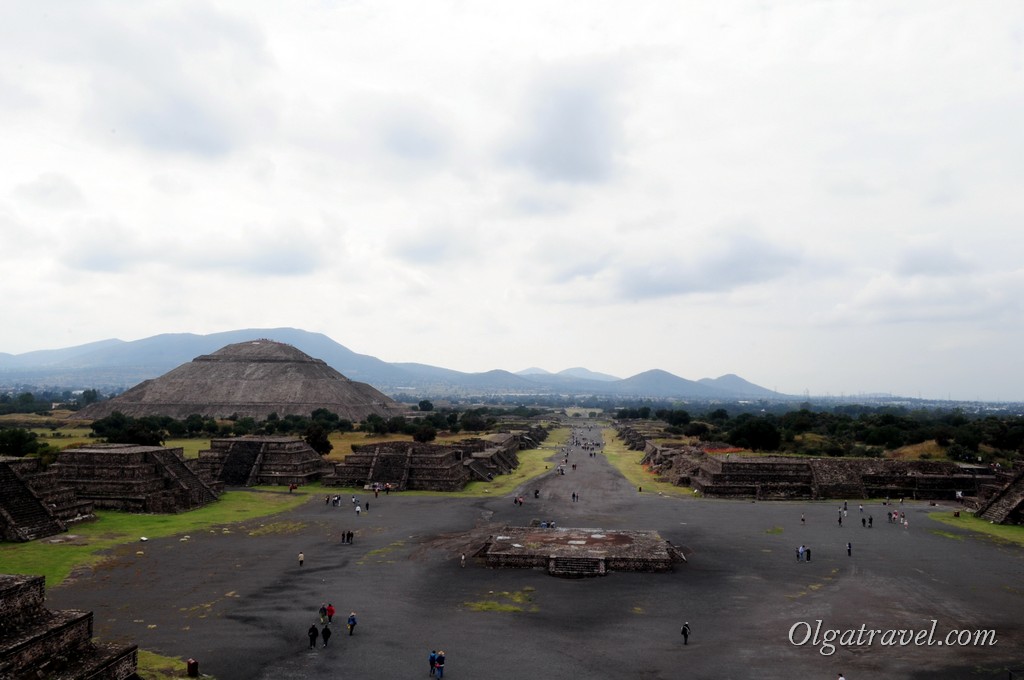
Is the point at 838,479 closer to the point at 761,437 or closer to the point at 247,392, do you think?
the point at 761,437

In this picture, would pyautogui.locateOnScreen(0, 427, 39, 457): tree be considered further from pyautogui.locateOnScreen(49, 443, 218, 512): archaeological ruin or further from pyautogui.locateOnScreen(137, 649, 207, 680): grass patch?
pyautogui.locateOnScreen(137, 649, 207, 680): grass patch

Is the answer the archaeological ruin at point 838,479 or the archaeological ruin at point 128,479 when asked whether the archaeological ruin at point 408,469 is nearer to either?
the archaeological ruin at point 128,479

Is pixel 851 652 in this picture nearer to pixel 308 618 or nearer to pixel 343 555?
pixel 308 618

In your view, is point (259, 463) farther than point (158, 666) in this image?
Yes

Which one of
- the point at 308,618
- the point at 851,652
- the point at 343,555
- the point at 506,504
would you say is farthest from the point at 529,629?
the point at 506,504

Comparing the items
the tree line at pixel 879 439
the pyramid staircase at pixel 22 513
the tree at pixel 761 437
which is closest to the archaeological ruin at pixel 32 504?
the pyramid staircase at pixel 22 513

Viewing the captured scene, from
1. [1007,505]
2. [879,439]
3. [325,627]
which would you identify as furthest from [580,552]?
[879,439]

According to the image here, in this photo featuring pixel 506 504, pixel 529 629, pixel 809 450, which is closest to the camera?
pixel 529 629
